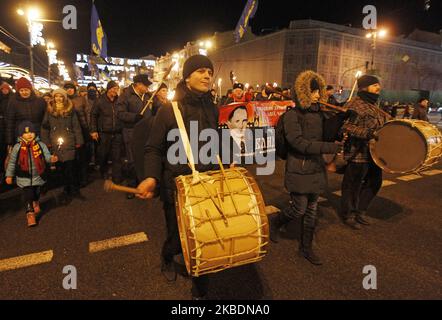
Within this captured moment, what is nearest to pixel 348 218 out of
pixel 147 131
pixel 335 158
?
pixel 335 158

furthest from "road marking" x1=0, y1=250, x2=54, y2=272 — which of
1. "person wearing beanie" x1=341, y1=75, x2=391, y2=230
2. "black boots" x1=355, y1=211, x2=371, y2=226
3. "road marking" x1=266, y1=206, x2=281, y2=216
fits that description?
"black boots" x1=355, y1=211, x2=371, y2=226

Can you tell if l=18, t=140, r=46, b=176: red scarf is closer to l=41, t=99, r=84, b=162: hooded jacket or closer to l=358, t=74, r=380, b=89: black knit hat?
l=41, t=99, r=84, b=162: hooded jacket

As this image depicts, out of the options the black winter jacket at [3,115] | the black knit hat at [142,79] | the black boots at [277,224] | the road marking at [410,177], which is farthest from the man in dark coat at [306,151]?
the black winter jacket at [3,115]

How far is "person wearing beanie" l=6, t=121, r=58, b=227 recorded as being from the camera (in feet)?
15.0

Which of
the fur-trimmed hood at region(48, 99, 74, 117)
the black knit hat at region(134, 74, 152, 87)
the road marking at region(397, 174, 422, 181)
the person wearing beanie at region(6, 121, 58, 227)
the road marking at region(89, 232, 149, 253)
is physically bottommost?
the road marking at region(89, 232, 149, 253)

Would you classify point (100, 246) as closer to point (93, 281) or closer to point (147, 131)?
point (93, 281)

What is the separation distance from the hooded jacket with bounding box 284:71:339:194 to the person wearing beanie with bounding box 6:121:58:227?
3790 millimetres

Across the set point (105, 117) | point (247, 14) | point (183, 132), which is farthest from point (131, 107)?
point (247, 14)

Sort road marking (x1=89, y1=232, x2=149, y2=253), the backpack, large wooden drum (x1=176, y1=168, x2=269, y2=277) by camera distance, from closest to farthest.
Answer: large wooden drum (x1=176, y1=168, x2=269, y2=277) < the backpack < road marking (x1=89, y1=232, x2=149, y2=253)

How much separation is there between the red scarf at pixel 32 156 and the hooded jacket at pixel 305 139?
12.4 feet

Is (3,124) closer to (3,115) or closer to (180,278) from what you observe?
(3,115)

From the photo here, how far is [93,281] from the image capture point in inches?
126
